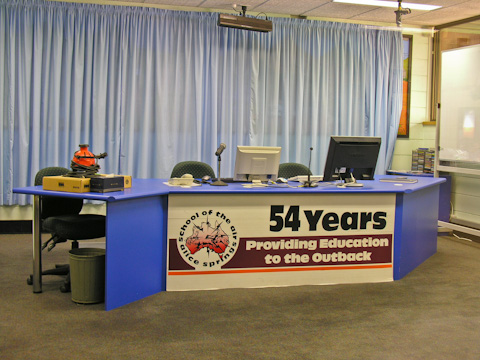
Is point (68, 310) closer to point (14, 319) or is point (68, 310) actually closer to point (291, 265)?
point (14, 319)

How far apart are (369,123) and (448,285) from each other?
3252 mm

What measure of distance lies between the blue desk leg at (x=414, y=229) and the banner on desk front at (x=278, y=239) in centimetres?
8

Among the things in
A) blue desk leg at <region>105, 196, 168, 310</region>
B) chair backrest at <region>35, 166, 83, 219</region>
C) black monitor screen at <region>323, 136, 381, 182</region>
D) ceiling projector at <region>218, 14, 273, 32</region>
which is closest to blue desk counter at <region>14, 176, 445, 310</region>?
blue desk leg at <region>105, 196, 168, 310</region>

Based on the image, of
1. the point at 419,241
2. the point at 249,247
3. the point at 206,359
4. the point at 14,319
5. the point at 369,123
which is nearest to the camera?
the point at 206,359

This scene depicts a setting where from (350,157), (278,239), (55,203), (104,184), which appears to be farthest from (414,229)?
(55,203)

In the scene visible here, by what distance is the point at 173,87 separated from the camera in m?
6.59

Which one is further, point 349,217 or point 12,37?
point 12,37

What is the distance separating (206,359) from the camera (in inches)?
115

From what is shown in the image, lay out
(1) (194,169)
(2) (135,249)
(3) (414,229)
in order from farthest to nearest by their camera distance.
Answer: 1. (1) (194,169)
2. (3) (414,229)
3. (2) (135,249)

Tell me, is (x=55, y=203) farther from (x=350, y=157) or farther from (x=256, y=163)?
(x=350, y=157)

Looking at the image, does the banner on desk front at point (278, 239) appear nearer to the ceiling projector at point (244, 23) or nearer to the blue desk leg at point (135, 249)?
the blue desk leg at point (135, 249)

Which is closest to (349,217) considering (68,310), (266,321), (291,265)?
(291,265)

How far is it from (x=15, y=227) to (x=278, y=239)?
11.7 feet

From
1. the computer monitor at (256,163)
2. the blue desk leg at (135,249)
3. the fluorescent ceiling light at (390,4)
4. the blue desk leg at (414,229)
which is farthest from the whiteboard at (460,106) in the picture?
the blue desk leg at (135,249)
